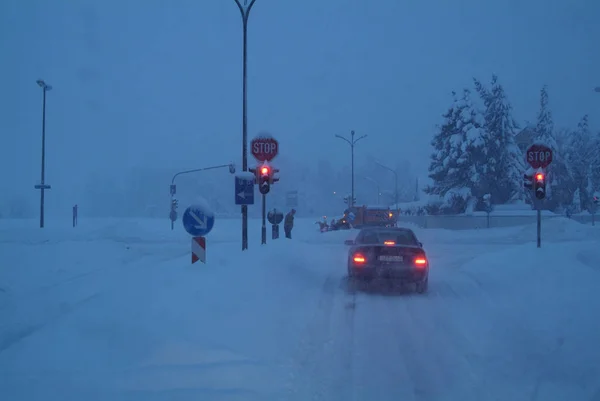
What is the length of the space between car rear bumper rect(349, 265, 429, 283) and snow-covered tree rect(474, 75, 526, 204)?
4802cm

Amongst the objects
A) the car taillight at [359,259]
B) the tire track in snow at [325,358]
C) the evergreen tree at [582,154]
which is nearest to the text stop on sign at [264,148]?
the car taillight at [359,259]

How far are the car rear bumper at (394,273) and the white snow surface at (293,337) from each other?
42cm

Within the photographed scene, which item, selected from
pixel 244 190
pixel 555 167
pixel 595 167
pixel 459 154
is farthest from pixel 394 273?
pixel 595 167

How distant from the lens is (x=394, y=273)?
12.9 meters

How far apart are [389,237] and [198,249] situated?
15.6 feet

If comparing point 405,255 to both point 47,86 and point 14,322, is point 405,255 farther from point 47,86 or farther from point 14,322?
point 47,86

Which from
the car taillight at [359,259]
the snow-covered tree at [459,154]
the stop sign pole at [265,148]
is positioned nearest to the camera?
the car taillight at [359,259]

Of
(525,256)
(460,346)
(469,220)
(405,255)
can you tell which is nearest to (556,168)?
(469,220)

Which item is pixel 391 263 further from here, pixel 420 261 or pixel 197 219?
pixel 197 219

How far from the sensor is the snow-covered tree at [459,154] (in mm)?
58219

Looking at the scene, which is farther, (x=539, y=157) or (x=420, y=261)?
(x=539, y=157)

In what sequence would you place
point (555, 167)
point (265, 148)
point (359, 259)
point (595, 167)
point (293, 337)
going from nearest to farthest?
point (293, 337)
point (359, 259)
point (265, 148)
point (555, 167)
point (595, 167)

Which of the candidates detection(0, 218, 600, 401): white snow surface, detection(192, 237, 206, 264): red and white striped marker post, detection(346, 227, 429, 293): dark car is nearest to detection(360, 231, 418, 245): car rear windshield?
detection(346, 227, 429, 293): dark car

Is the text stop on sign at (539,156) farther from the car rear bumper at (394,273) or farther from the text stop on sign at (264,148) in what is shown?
the text stop on sign at (264,148)
